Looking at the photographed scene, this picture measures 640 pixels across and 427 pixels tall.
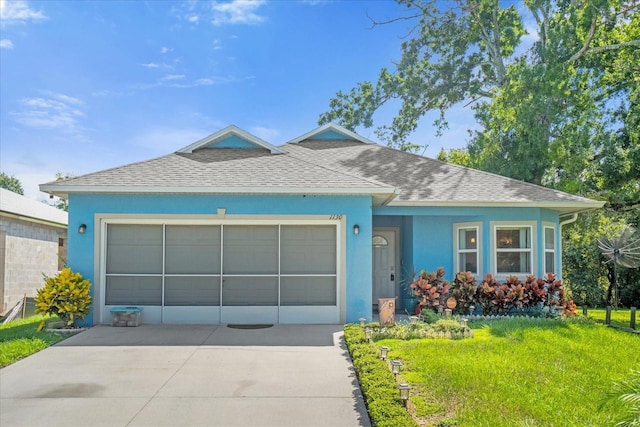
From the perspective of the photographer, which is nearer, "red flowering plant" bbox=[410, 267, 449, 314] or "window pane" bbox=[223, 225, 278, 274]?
"window pane" bbox=[223, 225, 278, 274]

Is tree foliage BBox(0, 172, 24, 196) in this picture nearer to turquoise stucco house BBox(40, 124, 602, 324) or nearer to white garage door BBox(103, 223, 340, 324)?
turquoise stucco house BBox(40, 124, 602, 324)

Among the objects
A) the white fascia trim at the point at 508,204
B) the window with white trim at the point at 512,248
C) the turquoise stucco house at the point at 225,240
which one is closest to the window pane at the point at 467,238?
the window with white trim at the point at 512,248

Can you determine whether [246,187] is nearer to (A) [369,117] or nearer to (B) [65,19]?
(B) [65,19]

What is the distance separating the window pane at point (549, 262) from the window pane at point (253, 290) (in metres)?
7.69

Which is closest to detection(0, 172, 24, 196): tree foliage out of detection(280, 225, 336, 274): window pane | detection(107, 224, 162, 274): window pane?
detection(107, 224, 162, 274): window pane

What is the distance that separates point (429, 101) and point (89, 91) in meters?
16.8

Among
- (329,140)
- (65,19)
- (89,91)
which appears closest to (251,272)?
(329,140)

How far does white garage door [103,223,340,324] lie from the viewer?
1171cm

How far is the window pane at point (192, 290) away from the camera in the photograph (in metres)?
11.8

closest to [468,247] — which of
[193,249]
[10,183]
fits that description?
[193,249]

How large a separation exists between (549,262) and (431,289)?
4.22 metres

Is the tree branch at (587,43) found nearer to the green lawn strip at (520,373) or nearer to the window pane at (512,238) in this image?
the window pane at (512,238)

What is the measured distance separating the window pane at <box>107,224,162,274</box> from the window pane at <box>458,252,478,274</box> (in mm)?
8071

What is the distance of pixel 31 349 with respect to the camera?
9000 mm
